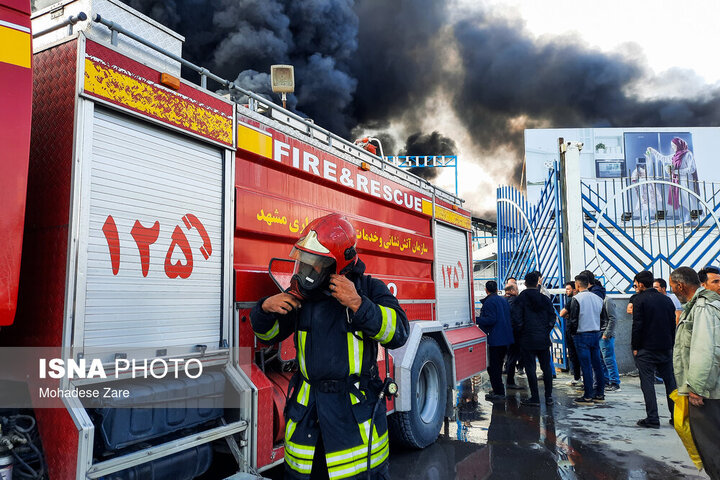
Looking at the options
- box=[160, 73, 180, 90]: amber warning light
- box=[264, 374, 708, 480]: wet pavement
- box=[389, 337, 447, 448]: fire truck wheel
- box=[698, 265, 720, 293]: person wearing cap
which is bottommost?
box=[264, 374, 708, 480]: wet pavement

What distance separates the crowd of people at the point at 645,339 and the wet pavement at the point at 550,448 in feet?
1.26

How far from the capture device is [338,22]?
19.8 m

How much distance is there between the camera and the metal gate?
31.5 feet

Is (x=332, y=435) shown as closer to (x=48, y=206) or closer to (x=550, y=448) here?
(x=48, y=206)

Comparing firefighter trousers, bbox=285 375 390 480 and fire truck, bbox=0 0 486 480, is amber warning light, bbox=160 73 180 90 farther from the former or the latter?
firefighter trousers, bbox=285 375 390 480

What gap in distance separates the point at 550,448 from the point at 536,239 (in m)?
7.44

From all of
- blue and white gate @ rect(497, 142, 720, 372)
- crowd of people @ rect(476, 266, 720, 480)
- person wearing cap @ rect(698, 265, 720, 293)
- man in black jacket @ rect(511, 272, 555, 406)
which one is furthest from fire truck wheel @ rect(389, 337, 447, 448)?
blue and white gate @ rect(497, 142, 720, 372)

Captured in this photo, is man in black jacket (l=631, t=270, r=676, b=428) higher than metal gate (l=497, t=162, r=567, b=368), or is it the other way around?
metal gate (l=497, t=162, r=567, b=368)

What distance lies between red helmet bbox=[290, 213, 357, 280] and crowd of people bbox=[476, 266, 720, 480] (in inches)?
103

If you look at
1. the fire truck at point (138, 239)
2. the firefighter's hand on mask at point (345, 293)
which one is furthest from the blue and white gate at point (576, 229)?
the firefighter's hand on mask at point (345, 293)

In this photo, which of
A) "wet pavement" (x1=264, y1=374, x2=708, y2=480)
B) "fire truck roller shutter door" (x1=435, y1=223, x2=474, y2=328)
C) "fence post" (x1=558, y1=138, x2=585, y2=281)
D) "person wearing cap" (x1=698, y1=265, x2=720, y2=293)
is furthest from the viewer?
"fence post" (x1=558, y1=138, x2=585, y2=281)

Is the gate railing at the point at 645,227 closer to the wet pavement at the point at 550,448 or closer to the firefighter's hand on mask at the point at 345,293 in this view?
the wet pavement at the point at 550,448

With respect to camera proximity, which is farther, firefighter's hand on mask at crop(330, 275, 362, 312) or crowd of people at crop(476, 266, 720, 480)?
crowd of people at crop(476, 266, 720, 480)

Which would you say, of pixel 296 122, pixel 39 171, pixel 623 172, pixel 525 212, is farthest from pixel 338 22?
pixel 623 172
